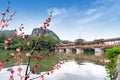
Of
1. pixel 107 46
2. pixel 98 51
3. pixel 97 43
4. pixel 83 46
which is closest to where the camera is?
pixel 107 46

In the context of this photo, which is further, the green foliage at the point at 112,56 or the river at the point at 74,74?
the river at the point at 74,74

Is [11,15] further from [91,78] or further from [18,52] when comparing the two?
[91,78]

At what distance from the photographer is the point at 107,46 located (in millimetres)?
29094

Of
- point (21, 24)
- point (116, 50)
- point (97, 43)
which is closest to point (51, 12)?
point (21, 24)

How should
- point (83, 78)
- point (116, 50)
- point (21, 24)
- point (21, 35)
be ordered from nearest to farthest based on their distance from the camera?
point (21, 24) → point (21, 35) → point (116, 50) → point (83, 78)

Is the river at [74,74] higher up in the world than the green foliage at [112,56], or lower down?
lower down

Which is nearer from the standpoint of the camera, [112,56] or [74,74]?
[112,56]

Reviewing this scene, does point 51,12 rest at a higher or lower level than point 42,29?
higher

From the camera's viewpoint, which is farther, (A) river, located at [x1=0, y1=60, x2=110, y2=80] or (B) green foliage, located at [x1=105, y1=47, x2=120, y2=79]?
(A) river, located at [x1=0, y1=60, x2=110, y2=80]

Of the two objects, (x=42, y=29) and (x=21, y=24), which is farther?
(x=21, y=24)

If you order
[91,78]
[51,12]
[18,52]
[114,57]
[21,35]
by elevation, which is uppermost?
[51,12]

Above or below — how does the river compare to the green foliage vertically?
below

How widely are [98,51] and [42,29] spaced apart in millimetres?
29539

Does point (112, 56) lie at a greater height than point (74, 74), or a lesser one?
greater
